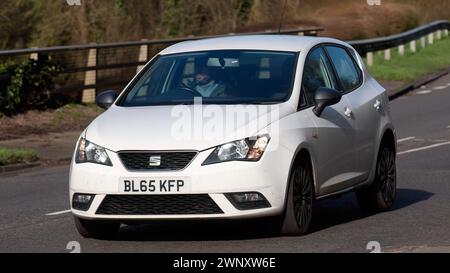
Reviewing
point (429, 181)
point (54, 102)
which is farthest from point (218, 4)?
point (429, 181)

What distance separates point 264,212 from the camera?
1037 cm

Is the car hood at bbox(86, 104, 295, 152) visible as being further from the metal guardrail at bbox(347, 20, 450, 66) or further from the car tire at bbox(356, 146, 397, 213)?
the metal guardrail at bbox(347, 20, 450, 66)

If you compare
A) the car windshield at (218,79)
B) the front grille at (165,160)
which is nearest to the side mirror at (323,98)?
the car windshield at (218,79)

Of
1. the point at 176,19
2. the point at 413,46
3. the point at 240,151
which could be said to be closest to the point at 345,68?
the point at 240,151

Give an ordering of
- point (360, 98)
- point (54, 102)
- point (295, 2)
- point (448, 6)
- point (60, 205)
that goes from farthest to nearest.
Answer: point (448, 6), point (295, 2), point (54, 102), point (60, 205), point (360, 98)

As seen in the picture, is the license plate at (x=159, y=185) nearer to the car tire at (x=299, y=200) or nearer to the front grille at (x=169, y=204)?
the front grille at (x=169, y=204)

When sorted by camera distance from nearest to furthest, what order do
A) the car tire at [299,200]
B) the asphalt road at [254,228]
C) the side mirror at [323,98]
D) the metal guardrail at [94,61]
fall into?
the asphalt road at [254,228] < the car tire at [299,200] < the side mirror at [323,98] < the metal guardrail at [94,61]

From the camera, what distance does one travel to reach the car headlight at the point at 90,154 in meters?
10.4

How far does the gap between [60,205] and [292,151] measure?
420 centimetres

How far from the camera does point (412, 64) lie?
3862cm

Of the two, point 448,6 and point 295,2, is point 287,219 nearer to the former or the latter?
point 295,2

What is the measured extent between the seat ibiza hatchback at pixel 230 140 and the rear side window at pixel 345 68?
3cm

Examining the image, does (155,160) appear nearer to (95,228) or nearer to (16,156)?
(95,228)

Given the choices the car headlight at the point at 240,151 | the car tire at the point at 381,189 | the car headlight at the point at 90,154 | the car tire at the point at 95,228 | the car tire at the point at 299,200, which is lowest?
the car tire at the point at 381,189
